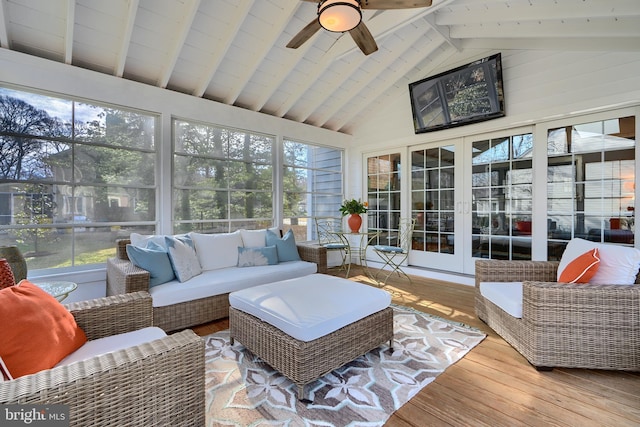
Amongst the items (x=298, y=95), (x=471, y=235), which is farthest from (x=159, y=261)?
(x=471, y=235)

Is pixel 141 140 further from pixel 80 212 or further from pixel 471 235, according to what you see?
pixel 471 235

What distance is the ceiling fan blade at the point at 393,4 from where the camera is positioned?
2121mm

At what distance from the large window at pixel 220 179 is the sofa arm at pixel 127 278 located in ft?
3.89

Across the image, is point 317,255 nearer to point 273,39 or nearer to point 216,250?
point 216,250

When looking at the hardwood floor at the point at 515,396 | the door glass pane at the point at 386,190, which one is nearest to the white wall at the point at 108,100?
the door glass pane at the point at 386,190

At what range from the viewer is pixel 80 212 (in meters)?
3.19

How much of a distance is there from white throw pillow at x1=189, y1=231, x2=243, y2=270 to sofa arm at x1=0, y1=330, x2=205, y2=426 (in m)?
2.17

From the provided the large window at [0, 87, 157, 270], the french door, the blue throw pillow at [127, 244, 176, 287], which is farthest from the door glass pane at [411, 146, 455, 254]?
the large window at [0, 87, 157, 270]

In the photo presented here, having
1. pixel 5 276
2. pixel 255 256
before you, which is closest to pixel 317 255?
pixel 255 256

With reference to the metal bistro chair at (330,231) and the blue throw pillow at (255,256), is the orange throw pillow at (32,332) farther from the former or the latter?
the metal bistro chair at (330,231)

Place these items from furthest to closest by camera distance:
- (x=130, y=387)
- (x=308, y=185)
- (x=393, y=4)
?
1. (x=308, y=185)
2. (x=393, y=4)
3. (x=130, y=387)

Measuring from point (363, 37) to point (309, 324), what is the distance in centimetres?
236

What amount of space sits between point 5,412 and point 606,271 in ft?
10.4

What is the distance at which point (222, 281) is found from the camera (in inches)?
115
